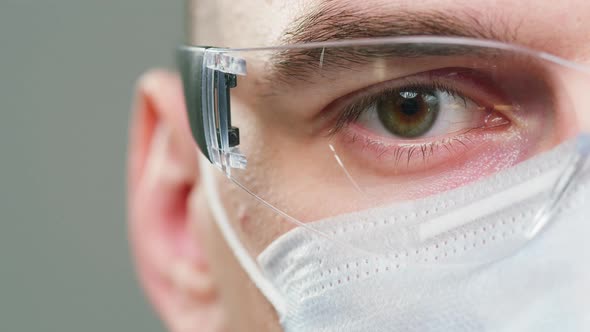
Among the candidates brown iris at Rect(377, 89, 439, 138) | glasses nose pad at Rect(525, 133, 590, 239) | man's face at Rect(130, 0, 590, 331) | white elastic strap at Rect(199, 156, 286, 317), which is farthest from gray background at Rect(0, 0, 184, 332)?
A: glasses nose pad at Rect(525, 133, 590, 239)

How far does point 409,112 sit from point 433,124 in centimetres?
3

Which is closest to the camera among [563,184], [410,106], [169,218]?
[563,184]

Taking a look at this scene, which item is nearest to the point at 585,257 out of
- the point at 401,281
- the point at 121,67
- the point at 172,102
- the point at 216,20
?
the point at 401,281

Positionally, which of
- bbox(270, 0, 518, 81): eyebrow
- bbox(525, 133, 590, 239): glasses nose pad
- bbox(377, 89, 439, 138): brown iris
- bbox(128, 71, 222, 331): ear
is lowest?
A: bbox(128, 71, 222, 331): ear

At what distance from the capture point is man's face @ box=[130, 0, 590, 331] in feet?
2.51

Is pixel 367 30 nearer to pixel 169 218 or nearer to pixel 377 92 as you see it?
pixel 377 92

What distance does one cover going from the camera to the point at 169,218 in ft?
4.05

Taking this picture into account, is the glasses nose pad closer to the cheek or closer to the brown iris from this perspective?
the brown iris

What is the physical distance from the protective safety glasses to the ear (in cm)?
28

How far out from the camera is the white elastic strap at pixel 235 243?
908 mm

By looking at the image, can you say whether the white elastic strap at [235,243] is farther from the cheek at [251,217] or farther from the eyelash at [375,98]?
the eyelash at [375,98]

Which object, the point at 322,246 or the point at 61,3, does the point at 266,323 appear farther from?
the point at 61,3

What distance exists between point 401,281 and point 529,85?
0.26 meters

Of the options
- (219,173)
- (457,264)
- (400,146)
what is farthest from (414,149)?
(219,173)
